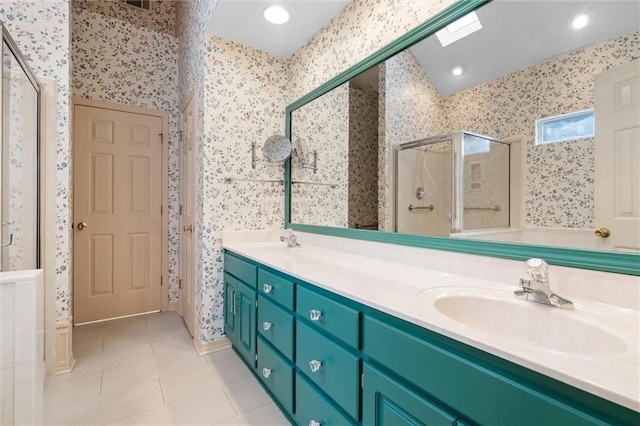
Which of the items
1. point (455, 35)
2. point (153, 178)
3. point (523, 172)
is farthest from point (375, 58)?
point (153, 178)

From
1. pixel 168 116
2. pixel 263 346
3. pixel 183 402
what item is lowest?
pixel 183 402

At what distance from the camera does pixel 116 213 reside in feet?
9.72

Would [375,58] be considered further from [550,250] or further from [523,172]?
[550,250]

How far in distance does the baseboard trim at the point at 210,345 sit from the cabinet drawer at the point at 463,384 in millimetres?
1804

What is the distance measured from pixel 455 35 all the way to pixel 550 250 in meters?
1.00

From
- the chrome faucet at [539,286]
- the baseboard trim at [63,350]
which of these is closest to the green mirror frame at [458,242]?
the chrome faucet at [539,286]

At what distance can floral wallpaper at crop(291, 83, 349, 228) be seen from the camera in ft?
6.77

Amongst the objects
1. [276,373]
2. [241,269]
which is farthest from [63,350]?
[276,373]

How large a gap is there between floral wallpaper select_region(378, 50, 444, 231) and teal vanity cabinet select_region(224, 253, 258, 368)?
888 millimetres

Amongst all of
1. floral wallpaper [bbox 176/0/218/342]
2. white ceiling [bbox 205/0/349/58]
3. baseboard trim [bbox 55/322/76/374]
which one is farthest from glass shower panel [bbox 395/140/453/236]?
baseboard trim [bbox 55/322/76/374]

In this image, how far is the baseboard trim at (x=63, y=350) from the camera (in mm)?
2035

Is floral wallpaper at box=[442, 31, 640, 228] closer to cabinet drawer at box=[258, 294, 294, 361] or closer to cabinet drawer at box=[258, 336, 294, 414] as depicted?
cabinet drawer at box=[258, 294, 294, 361]

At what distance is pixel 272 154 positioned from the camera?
8.21 feet

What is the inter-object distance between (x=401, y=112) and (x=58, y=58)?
7.69 ft
